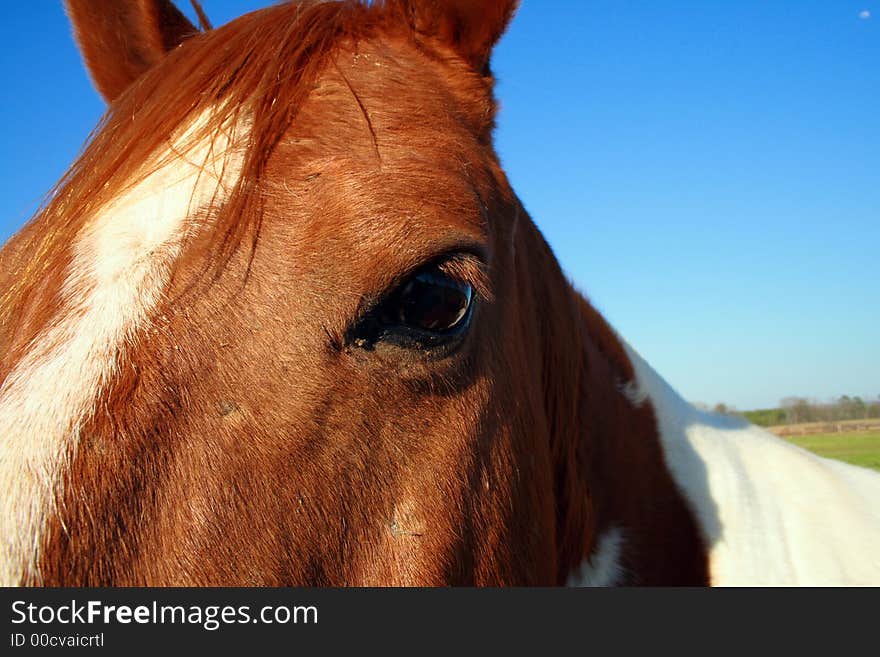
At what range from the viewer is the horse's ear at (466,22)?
1979 mm

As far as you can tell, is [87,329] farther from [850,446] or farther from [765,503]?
[850,446]

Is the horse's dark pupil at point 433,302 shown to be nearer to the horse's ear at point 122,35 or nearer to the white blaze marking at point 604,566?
the white blaze marking at point 604,566

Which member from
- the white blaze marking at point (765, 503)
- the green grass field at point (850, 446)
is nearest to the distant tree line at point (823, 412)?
the green grass field at point (850, 446)

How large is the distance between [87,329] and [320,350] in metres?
0.46

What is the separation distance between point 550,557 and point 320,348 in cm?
98

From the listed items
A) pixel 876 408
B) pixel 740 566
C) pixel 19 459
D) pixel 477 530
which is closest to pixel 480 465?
pixel 477 530

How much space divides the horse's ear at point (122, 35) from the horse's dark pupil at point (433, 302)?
1.51m

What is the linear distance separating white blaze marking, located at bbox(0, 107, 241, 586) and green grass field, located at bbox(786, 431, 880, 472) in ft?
19.1

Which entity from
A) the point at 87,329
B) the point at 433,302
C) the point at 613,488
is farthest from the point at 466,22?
the point at 613,488

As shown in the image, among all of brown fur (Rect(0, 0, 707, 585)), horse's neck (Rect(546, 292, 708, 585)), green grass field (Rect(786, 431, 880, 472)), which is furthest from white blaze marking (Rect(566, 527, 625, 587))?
green grass field (Rect(786, 431, 880, 472))

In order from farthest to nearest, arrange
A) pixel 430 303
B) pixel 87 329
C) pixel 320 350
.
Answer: pixel 430 303 < pixel 320 350 < pixel 87 329

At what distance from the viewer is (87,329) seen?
1271 millimetres

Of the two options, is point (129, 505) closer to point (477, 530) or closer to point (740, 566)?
point (477, 530)

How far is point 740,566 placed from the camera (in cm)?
228
